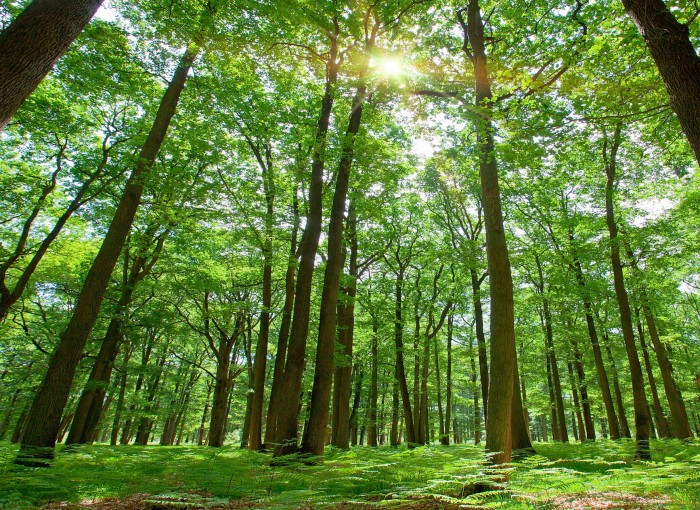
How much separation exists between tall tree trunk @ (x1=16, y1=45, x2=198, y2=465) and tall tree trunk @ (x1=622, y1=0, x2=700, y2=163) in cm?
959

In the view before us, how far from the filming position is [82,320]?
26.8ft

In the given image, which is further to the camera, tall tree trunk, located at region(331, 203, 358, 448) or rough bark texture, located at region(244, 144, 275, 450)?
tall tree trunk, located at region(331, 203, 358, 448)

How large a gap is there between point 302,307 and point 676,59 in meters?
8.17

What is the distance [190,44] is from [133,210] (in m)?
4.56

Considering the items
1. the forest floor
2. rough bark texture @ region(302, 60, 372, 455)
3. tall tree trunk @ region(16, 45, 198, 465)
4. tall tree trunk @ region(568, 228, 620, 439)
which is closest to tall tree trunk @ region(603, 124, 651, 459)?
tall tree trunk @ region(568, 228, 620, 439)

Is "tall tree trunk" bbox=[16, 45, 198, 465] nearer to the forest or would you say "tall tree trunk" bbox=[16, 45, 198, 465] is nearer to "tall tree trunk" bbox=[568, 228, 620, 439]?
the forest

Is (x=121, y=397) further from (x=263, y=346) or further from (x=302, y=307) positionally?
(x=302, y=307)

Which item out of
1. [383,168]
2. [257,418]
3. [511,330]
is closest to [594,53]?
[511,330]

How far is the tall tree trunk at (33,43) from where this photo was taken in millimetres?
3619

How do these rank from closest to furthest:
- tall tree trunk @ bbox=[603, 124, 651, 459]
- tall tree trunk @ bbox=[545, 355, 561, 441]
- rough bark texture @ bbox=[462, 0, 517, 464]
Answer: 1. rough bark texture @ bbox=[462, 0, 517, 464]
2. tall tree trunk @ bbox=[603, 124, 651, 459]
3. tall tree trunk @ bbox=[545, 355, 561, 441]

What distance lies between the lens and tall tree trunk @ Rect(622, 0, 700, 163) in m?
3.93

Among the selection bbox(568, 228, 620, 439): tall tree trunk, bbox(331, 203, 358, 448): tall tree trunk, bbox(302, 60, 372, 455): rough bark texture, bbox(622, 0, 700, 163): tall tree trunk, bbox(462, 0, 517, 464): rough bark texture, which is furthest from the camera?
bbox(568, 228, 620, 439): tall tree trunk

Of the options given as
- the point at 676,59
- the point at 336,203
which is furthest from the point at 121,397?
the point at 676,59

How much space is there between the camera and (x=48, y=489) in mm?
Answer: 5500
